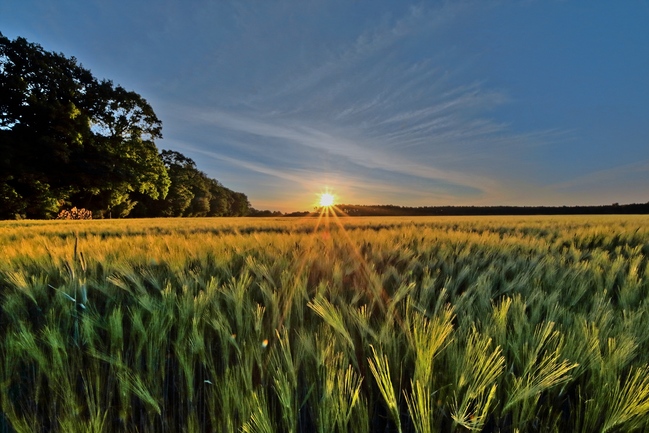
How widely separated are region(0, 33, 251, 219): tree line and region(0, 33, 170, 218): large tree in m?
0.05

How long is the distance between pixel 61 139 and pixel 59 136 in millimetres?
433

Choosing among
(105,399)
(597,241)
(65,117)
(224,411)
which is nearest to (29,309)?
(105,399)

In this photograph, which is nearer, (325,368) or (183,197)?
(325,368)

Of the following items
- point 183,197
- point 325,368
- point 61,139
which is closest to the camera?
point 325,368

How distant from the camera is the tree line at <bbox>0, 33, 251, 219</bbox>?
68.9 feet

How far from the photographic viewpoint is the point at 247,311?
1107 millimetres

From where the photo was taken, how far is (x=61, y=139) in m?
22.3

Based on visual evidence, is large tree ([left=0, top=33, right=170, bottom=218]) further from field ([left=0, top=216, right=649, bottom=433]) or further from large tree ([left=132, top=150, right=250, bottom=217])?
field ([left=0, top=216, right=649, bottom=433])

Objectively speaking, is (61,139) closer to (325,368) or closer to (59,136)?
(59,136)

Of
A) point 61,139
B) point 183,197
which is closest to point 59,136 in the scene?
point 61,139

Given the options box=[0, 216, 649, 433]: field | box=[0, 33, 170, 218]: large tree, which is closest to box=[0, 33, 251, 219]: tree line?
box=[0, 33, 170, 218]: large tree

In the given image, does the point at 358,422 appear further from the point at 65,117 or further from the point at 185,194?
the point at 185,194

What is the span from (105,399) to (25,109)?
29.8m

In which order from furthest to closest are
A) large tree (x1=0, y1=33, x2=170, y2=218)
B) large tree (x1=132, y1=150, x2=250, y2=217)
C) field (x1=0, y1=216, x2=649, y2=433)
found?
large tree (x1=132, y1=150, x2=250, y2=217) → large tree (x1=0, y1=33, x2=170, y2=218) → field (x1=0, y1=216, x2=649, y2=433)
